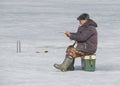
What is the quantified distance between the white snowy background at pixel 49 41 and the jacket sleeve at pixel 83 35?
0.69 metres

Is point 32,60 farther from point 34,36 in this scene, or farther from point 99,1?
point 99,1

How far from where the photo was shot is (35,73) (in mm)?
13664

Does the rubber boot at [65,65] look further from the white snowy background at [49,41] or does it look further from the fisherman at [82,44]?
the white snowy background at [49,41]

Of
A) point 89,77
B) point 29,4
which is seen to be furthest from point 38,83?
point 29,4

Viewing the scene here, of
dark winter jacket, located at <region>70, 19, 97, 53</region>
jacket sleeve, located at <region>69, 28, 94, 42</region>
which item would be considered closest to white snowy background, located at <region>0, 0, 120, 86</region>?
dark winter jacket, located at <region>70, 19, 97, 53</region>

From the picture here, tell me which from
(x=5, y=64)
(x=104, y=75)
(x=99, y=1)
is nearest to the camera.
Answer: (x=104, y=75)

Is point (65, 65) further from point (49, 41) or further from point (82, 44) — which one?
point (49, 41)

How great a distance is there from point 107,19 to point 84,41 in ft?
43.5

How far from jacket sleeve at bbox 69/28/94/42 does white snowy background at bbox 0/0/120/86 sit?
27.3 inches

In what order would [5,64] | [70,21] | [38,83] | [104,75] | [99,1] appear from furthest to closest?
1. [99,1]
2. [70,21]
3. [5,64]
4. [104,75]
5. [38,83]

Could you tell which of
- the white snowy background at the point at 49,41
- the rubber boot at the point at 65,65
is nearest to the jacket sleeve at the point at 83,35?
the rubber boot at the point at 65,65

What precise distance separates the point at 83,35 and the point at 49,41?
5843mm

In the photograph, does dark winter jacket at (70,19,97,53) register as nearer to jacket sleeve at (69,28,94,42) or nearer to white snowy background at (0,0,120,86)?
jacket sleeve at (69,28,94,42)

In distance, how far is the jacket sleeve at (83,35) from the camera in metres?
13.8
